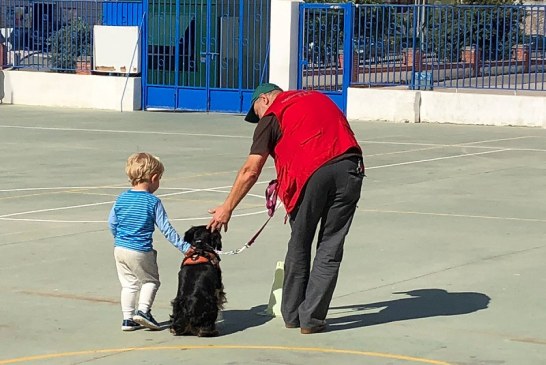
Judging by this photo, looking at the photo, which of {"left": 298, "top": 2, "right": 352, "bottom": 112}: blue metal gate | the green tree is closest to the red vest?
the green tree

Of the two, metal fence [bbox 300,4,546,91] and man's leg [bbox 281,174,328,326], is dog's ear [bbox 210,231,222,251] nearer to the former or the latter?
man's leg [bbox 281,174,328,326]

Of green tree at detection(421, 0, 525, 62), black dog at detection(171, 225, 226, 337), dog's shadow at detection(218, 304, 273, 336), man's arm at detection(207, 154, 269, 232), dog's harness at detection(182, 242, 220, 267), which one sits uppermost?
green tree at detection(421, 0, 525, 62)

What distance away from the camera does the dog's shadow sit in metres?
8.00

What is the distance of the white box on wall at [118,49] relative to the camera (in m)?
29.1

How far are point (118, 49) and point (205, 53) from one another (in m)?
2.13

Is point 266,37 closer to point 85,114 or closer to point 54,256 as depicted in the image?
point 85,114

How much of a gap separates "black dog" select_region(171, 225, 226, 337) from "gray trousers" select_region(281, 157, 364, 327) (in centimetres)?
53

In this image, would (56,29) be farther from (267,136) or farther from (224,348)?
(224,348)

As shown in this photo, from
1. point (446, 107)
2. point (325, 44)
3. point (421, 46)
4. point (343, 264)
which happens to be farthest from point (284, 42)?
point (343, 264)

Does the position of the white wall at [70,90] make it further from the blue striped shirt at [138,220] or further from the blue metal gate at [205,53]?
the blue striped shirt at [138,220]

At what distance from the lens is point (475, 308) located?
867 centimetres

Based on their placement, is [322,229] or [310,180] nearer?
[310,180]

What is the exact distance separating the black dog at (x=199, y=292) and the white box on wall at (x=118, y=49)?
21809mm

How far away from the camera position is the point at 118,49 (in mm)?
29234
